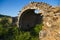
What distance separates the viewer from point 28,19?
19.9 metres

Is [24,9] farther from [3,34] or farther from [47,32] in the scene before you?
[47,32]

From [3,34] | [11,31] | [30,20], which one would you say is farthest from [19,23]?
[3,34]

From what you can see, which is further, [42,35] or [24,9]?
[24,9]

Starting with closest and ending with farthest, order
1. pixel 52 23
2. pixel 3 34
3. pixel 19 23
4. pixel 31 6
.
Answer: pixel 52 23
pixel 3 34
pixel 31 6
pixel 19 23

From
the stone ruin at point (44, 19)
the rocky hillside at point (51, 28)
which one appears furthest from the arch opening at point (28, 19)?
the rocky hillside at point (51, 28)

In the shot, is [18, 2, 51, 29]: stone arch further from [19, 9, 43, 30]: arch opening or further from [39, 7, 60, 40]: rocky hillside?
[39, 7, 60, 40]: rocky hillside

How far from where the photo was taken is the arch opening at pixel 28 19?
1923 cm

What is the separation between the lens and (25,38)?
1402cm

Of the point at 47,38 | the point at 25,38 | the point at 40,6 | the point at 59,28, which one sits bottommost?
the point at 25,38

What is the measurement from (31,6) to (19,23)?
3.75 m

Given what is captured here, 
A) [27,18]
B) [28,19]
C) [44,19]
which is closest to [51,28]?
[44,19]

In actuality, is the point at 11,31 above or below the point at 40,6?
below

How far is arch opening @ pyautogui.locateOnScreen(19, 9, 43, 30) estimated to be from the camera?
1923 centimetres

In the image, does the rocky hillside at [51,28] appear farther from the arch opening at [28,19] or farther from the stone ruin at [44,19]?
the arch opening at [28,19]
